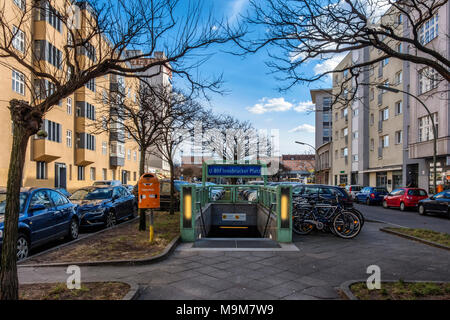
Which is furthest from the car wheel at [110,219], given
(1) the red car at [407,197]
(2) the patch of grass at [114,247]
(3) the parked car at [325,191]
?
(1) the red car at [407,197]

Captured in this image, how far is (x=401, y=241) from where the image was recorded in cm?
Result: 905

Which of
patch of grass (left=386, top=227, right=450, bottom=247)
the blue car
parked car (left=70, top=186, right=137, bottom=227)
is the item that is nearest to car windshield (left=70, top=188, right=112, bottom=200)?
parked car (left=70, top=186, right=137, bottom=227)

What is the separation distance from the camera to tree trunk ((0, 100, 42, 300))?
12.6 feet

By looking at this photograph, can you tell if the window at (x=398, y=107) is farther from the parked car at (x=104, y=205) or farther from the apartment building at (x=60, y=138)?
the parked car at (x=104, y=205)

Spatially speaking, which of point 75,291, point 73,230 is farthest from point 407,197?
point 75,291

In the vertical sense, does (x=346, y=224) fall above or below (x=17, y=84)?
below

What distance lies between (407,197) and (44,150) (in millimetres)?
25148

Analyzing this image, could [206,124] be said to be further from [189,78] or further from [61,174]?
[61,174]

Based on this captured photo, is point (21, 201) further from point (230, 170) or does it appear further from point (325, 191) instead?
point (325, 191)

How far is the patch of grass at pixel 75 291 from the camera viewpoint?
440 centimetres

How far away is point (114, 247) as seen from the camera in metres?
7.77

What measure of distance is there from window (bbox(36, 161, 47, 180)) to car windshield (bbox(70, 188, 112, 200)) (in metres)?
14.5

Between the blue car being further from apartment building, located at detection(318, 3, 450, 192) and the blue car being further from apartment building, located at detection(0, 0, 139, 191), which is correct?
apartment building, located at detection(318, 3, 450, 192)
